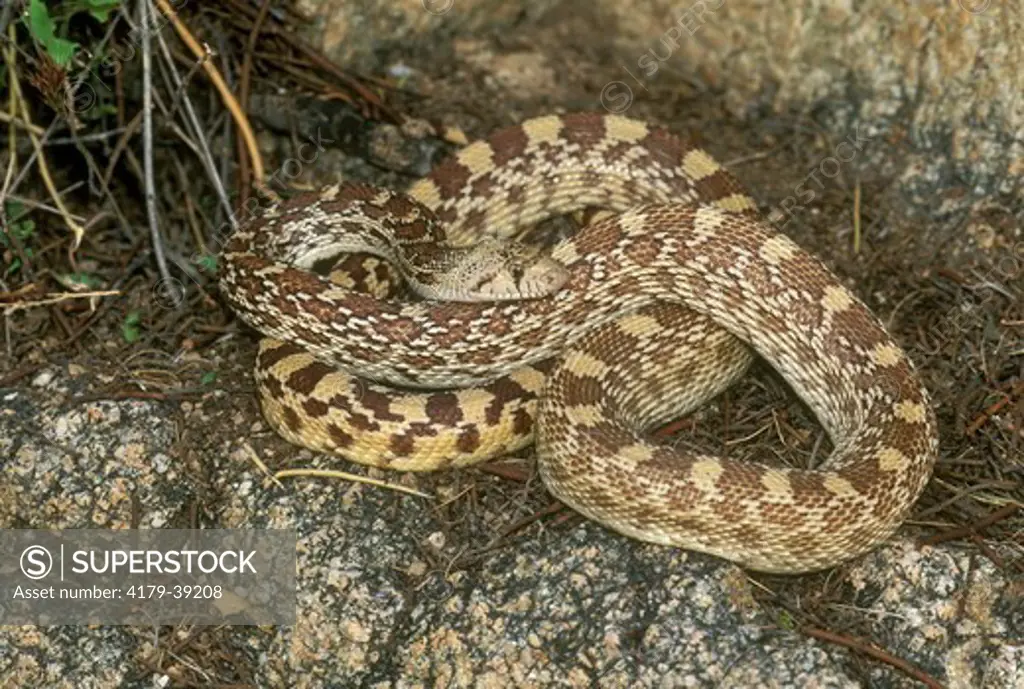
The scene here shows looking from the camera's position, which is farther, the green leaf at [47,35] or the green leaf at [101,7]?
the green leaf at [101,7]

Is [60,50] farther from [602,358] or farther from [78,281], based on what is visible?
[602,358]

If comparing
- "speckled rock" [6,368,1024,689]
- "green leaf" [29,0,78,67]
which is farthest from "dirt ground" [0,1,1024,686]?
"green leaf" [29,0,78,67]

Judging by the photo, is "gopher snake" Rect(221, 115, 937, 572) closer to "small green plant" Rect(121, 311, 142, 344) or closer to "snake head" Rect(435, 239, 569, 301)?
"snake head" Rect(435, 239, 569, 301)

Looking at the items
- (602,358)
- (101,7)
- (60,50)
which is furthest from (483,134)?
(60,50)

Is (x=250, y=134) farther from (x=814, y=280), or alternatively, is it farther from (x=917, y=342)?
(x=917, y=342)

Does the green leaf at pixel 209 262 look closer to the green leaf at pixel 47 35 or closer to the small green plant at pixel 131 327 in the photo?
the small green plant at pixel 131 327

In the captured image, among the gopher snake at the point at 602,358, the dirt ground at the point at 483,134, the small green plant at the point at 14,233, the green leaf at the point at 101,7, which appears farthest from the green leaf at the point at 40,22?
the gopher snake at the point at 602,358
